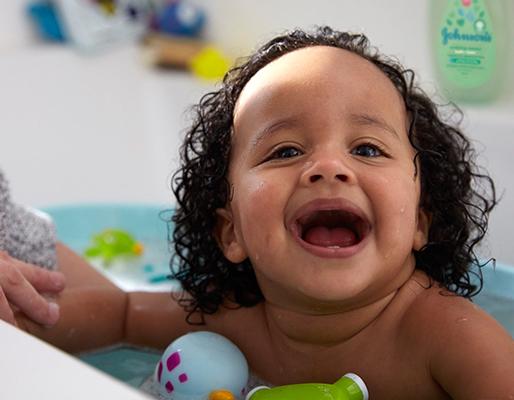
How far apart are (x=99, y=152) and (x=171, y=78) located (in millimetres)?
234

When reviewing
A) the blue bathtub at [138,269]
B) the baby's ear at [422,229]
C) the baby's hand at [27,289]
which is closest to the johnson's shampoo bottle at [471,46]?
the blue bathtub at [138,269]

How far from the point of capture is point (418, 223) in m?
1.16

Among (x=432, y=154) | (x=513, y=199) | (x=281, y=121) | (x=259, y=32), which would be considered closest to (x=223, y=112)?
(x=281, y=121)

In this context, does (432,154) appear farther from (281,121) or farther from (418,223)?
(281,121)

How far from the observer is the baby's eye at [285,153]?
3.45 feet

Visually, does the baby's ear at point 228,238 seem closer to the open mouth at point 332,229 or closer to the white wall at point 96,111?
the open mouth at point 332,229

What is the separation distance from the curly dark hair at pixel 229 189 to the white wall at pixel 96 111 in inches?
34.3

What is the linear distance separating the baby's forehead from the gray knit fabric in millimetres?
351

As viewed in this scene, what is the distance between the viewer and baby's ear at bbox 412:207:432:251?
114 centimetres

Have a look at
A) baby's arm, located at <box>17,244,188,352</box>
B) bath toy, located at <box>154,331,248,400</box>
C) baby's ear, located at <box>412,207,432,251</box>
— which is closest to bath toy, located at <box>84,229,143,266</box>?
baby's arm, located at <box>17,244,188,352</box>

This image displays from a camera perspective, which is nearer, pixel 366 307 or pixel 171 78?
pixel 366 307

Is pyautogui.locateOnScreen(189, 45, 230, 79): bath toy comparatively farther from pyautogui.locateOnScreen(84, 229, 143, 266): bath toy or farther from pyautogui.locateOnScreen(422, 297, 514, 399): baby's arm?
pyautogui.locateOnScreen(422, 297, 514, 399): baby's arm

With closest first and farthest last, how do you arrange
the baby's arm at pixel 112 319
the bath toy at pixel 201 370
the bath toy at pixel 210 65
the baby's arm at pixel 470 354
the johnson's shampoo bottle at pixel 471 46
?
the baby's arm at pixel 470 354
the bath toy at pixel 201 370
the baby's arm at pixel 112 319
the johnson's shampoo bottle at pixel 471 46
the bath toy at pixel 210 65

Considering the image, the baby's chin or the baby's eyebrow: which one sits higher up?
the baby's eyebrow
